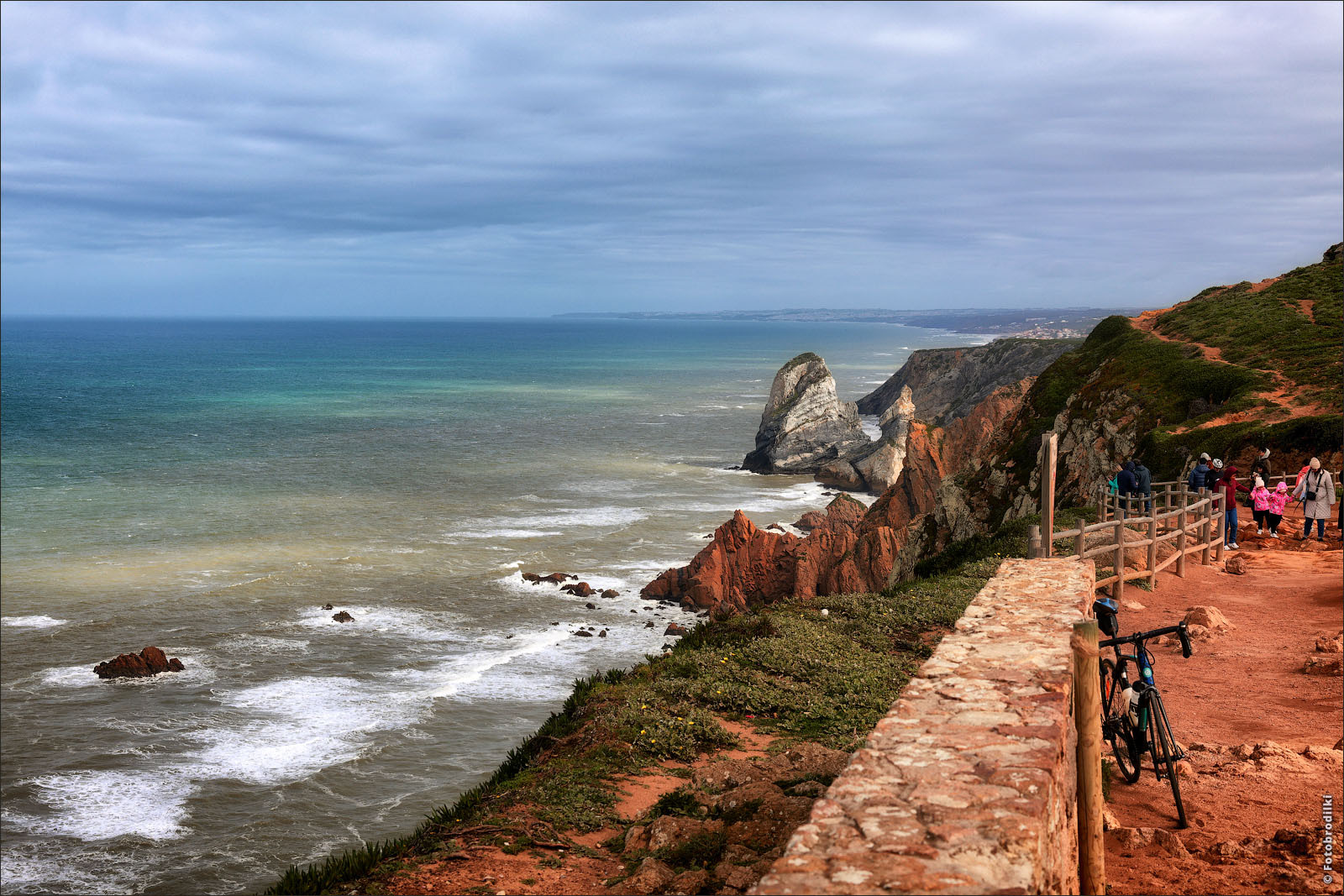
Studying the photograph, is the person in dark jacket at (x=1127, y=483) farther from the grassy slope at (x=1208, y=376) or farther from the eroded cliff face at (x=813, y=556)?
the eroded cliff face at (x=813, y=556)

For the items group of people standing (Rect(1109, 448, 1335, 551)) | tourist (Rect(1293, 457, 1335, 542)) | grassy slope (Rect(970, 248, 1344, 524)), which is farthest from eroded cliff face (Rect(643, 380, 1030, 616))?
tourist (Rect(1293, 457, 1335, 542))

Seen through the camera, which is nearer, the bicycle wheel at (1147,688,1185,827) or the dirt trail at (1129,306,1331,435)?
the bicycle wheel at (1147,688,1185,827)

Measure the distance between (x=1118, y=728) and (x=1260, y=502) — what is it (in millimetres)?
16201

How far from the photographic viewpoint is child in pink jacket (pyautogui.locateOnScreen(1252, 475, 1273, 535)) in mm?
22453

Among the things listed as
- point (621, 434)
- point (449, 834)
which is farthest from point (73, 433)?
point (449, 834)

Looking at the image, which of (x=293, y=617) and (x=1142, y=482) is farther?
(x=293, y=617)

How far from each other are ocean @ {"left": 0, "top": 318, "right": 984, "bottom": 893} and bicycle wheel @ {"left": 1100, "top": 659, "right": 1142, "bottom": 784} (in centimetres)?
1669

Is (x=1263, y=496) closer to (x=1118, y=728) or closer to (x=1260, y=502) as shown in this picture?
(x=1260, y=502)

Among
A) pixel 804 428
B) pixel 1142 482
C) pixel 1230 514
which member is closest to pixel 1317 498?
pixel 1230 514

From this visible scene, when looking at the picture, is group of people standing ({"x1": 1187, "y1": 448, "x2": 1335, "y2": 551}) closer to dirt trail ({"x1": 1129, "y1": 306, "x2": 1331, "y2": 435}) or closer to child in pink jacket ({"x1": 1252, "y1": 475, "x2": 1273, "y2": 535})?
child in pink jacket ({"x1": 1252, "y1": 475, "x2": 1273, "y2": 535})

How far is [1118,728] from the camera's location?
367 inches

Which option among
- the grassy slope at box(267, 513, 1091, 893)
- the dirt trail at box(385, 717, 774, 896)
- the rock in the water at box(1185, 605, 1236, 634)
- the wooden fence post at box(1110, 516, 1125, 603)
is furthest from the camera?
the wooden fence post at box(1110, 516, 1125, 603)

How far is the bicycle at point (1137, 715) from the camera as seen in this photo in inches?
347

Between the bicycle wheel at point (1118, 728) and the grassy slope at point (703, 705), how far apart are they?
2.55m
